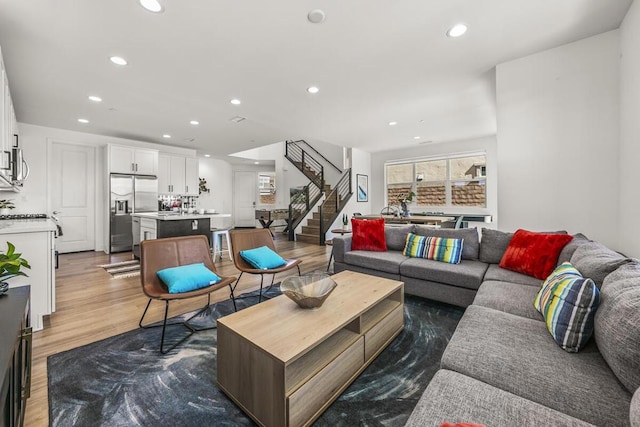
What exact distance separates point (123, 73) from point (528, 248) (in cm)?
467

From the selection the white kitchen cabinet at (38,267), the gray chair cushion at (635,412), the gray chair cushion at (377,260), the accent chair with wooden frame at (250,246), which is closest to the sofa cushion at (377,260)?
the gray chair cushion at (377,260)

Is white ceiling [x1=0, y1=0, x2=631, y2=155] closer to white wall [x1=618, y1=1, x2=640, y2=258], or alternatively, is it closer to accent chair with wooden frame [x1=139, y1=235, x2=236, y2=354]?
white wall [x1=618, y1=1, x2=640, y2=258]

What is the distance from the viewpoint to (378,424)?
140 cm

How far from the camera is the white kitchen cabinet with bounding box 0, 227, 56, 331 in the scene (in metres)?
2.35

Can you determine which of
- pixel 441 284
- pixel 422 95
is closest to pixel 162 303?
pixel 441 284

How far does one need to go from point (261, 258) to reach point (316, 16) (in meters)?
2.29

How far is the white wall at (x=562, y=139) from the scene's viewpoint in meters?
2.54

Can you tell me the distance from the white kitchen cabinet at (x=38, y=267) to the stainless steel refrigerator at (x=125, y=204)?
3626 millimetres

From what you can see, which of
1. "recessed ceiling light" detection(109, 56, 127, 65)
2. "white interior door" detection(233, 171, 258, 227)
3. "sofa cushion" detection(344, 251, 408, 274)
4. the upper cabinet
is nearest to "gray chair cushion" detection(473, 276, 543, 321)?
"sofa cushion" detection(344, 251, 408, 274)

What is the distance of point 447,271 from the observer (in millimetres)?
2795

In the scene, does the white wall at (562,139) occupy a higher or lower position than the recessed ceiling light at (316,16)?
lower

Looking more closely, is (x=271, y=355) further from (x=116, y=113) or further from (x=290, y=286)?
(x=116, y=113)

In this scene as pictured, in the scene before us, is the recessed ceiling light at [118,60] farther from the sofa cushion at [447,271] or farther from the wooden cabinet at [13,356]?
the sofa cushion at [447,271]

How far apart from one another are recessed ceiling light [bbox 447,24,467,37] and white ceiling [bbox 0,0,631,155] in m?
0.06
